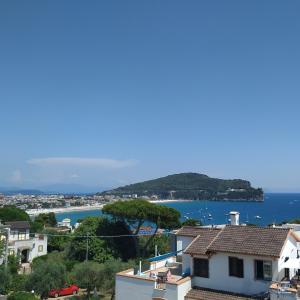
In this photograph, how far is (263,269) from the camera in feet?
53.8

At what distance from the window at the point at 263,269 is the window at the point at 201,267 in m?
2.38

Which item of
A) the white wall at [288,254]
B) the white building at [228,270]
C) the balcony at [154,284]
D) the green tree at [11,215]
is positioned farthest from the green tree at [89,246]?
the green tree at [11,215]

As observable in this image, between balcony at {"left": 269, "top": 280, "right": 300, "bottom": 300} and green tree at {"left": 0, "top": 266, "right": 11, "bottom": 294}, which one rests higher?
balcony at {"left": 269, "top": 280, "right": 300, "bottom": 300}

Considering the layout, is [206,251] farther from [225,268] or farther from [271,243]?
[271,243]

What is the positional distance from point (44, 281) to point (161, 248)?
18.8 metres

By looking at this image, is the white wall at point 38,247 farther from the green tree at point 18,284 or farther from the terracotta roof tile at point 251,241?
the terracotta roof tile at point 251,241

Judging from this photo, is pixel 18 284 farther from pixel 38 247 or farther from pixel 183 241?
pixel 38 247

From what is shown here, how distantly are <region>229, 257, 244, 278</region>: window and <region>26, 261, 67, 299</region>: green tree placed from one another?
1647 centimetres

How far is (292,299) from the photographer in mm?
14273

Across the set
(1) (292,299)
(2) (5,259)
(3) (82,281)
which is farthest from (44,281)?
(1) (292,299)

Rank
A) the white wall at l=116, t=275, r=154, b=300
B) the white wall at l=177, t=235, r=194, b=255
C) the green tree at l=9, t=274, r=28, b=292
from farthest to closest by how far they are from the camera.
Result: the green tree at l=9, t=274, r=28, b=292 < the white wall at l=177, t=235, r=194, b=255 < the white wall at l=116, t=275, r=154, b=300

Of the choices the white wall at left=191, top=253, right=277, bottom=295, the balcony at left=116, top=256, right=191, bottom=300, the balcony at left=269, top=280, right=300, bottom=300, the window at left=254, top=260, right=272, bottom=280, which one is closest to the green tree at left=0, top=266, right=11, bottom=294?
the balcony at left=116, top=256, right=191, bottom=300

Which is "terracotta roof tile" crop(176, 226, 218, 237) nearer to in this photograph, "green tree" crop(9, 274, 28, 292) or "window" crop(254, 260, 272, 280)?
"window" crop(254, 260, 272, 280)

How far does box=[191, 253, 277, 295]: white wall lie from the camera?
1634 centimetres
